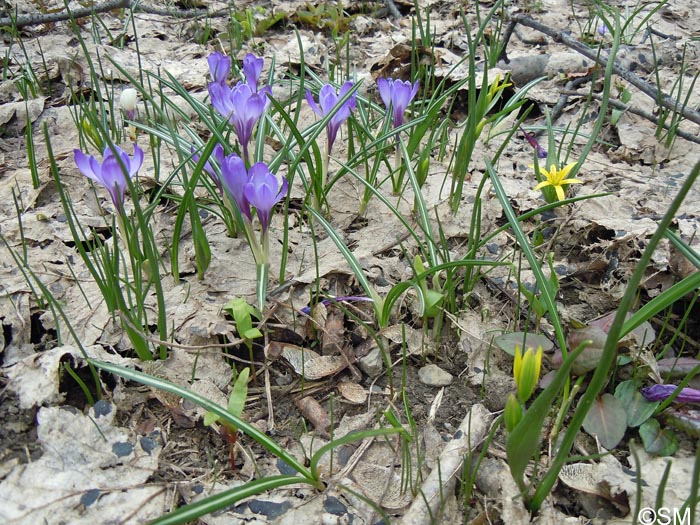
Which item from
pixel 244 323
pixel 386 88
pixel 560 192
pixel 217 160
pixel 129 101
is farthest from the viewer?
pixel 129 101

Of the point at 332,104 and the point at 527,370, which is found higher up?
the point at 332,104

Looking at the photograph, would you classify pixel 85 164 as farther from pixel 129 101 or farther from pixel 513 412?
pixel 513 412

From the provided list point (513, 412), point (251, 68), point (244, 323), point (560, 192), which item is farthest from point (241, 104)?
point (513, 412)

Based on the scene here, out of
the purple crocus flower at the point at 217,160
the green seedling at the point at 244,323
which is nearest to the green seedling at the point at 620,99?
the purple crocus flower at the point at 217,160

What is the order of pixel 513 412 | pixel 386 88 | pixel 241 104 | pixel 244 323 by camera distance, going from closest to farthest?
1. pixel 513 412
2. pixel 244 323
3. pixel 241 104
4. pixel 386 88

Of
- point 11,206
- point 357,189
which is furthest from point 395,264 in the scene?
point 11,206

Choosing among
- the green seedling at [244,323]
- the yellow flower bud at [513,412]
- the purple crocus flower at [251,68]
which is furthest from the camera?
the purple crocus flower at [251,68]

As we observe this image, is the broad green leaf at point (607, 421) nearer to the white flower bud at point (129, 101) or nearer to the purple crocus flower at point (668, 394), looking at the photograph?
the purple crocus flower at point (668, 394)

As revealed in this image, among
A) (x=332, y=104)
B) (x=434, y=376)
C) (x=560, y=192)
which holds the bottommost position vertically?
(x=434, y=376)
